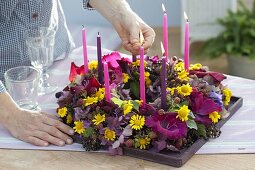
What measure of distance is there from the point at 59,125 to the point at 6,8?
55cm

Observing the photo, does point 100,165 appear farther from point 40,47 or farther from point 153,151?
point 40,47

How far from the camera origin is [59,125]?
1.54 metres

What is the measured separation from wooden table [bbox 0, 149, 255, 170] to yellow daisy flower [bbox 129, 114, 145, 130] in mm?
90

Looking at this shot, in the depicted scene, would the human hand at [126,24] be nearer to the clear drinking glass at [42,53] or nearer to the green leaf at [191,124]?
the clear drinking glass at [42,53]

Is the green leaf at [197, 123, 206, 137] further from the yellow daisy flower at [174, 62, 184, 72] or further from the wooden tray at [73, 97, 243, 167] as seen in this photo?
the yellow daisy flower at [174, 62, 184, 72]

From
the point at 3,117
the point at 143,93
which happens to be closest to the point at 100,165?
the point at 143,93

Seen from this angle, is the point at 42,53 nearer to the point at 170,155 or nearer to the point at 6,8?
the point at 6,8

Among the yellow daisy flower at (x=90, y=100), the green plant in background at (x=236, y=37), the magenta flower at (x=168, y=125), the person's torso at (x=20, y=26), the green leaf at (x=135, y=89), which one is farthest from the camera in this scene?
the green plant in background at (x=236, y=37)

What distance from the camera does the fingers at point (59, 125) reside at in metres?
1.52

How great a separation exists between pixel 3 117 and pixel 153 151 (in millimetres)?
471

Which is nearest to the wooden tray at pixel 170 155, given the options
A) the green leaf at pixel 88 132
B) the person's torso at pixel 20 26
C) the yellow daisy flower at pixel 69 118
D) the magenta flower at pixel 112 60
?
the green leaf at pixel 88 132

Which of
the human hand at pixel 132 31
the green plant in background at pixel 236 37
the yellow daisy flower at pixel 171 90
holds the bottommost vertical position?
the green plant in background at pixel 236 37

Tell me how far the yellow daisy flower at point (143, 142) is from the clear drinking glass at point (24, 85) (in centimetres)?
41

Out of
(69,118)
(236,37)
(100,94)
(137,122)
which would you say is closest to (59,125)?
(69,118)
